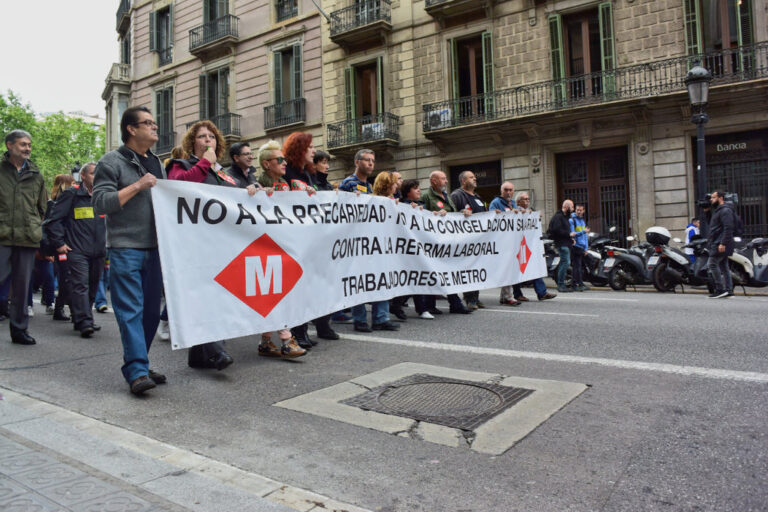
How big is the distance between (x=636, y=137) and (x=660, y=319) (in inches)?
440

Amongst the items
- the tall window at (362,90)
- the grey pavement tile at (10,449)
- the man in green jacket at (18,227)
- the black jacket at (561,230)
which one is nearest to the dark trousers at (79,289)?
the man in green jacket at (18,227)

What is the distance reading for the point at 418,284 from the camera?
6996 millimetres

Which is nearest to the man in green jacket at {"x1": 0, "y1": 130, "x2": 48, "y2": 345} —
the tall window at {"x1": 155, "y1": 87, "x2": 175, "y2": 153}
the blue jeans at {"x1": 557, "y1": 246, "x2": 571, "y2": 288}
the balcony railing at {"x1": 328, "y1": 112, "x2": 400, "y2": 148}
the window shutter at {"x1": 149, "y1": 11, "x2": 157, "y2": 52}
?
the blue jeans at {"x1": 557, "y1": 246, "x2": 571, "y2": 288}

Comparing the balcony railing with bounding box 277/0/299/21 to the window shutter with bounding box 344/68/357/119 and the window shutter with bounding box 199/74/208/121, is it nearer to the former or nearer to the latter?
the window shutter with bounding box 344/68/357/119

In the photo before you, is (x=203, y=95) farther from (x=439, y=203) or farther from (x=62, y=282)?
(x=439, y=203)

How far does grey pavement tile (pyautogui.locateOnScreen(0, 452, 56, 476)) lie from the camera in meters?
2.54

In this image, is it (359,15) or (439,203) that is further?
(359,15)

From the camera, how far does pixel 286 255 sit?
16.3 ft

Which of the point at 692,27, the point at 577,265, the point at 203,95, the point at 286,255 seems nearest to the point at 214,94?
the point at 203,95

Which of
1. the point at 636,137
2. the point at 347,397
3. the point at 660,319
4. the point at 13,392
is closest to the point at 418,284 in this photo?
the point at 660,319

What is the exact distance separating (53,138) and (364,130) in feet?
132

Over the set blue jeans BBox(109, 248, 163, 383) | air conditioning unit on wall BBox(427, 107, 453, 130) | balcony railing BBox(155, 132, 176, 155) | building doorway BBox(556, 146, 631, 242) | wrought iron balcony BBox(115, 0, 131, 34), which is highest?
wrought iron balcony BBox(115, 0, 131, 34)

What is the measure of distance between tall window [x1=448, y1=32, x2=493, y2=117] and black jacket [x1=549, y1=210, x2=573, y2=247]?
8862mm

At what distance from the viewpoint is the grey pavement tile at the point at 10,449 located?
8.94 feet
